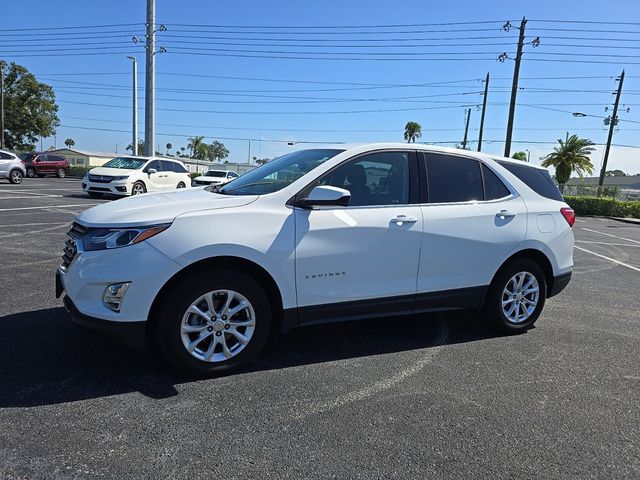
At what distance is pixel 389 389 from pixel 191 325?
1492 millimetres

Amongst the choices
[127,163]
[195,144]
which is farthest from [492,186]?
[195,144]

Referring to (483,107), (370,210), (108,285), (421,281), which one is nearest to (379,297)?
(421,281)

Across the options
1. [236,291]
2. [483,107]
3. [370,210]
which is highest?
[483,107]

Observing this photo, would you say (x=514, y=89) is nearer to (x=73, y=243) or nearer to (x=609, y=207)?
(x=609, y=207)

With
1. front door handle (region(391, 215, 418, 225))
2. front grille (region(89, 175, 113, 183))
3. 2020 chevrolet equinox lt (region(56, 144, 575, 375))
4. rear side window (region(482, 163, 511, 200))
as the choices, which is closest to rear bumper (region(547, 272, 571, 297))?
2020 chevrolet equinox lt (region(56, 144, 575, 375))

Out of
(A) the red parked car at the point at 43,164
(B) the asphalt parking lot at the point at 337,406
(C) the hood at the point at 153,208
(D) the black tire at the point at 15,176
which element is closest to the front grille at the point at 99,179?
(D) the black tire at the point at 15,176

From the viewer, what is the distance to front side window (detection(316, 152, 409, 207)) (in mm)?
4117

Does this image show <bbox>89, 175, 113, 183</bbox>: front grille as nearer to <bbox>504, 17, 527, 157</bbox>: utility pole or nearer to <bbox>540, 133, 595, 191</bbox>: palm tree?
<bbox>504, 17, 527, 157</bbox>: utility pole

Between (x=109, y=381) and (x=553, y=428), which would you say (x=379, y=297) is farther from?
(x=109, y=381)

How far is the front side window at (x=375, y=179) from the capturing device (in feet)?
13.5

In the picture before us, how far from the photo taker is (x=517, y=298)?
16.1 feet

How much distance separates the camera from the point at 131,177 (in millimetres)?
17297

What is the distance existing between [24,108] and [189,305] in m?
64.8

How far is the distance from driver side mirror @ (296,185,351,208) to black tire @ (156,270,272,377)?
714mm
